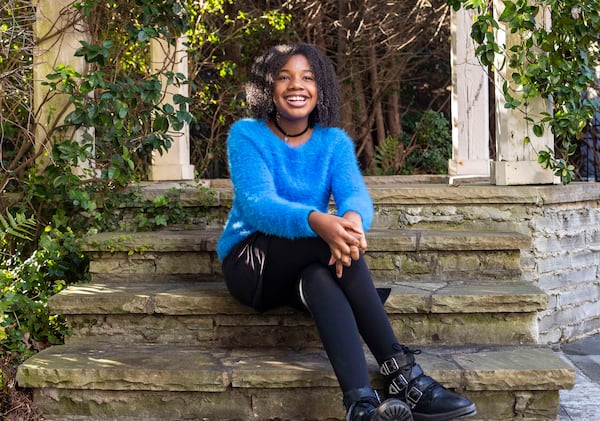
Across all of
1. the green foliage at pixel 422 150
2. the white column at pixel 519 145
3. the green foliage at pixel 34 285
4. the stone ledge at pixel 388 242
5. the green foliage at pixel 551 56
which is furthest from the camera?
the green foliage at pixel 422 150

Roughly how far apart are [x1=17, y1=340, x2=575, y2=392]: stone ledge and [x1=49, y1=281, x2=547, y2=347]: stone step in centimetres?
9

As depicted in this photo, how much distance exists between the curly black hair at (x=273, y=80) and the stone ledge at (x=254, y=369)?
0.87 meters

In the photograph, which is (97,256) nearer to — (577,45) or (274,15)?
(577,45)

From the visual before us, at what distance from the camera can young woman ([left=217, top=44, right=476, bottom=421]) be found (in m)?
2.25

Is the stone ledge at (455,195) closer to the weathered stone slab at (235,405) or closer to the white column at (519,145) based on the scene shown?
the white column at (519,145)

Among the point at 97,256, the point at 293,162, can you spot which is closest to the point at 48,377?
the point at 97,256

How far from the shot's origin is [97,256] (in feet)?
Answer: 10.5

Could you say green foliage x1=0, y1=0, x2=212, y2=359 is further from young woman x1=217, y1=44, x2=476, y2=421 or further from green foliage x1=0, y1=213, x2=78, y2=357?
young woman x1=217, y1=44, x2=476, y2=421

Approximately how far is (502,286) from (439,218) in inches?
26.8

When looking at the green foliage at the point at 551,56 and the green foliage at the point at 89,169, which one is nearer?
the green foliage at the point at 89,169

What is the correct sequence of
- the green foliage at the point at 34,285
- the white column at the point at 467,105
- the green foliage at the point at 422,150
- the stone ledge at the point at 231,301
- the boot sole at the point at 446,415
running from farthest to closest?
the green foliage at the point at 422,150 → the white column at the point at 467,105 → the green foliage at the point at 34,285 → the stone ledge at the point at 231,301 → the boot sole at the point at 446,415

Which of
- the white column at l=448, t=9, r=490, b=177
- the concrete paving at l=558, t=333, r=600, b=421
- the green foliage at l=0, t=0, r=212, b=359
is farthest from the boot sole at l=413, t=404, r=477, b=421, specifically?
the white column at l=448, t=9, r=490, b=177

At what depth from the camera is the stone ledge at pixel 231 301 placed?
2.76 meters

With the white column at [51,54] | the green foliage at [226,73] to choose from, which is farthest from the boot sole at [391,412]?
the green foliage at [226,73]
